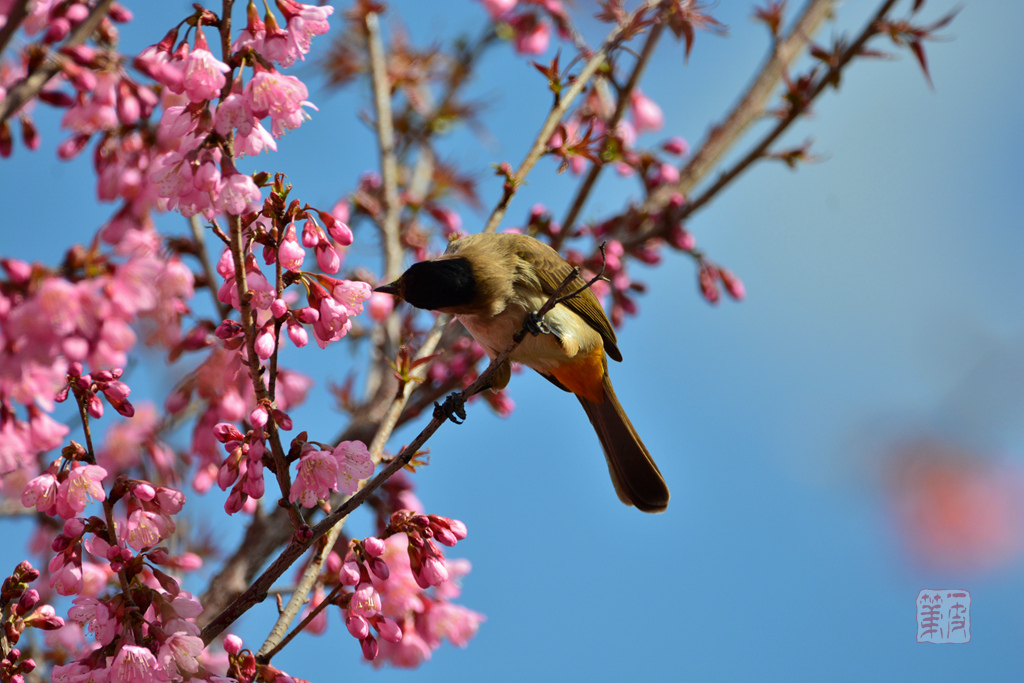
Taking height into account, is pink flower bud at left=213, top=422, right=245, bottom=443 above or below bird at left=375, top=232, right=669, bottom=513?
below

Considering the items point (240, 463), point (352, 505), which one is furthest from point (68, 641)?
point (352, 505)

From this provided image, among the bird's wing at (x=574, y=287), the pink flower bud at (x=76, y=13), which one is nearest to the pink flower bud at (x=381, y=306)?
the bird's wing at (x=574, y=287)

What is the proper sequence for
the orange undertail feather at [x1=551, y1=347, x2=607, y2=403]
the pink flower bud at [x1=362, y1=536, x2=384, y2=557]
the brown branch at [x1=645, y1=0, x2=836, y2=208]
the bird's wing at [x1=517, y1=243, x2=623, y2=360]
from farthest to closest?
the brown branch at [x1=645, y1=0, x2=836, y2=208]
the orange undertail feather at [x1=551, y1=347, x2=607, y2=403]
the bird's wing at [x1=517, y1=243, x2=623, y2=360]
the pink flower bud at [x1=362, y1=536, x2=384, y2=557]

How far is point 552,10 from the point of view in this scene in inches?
199

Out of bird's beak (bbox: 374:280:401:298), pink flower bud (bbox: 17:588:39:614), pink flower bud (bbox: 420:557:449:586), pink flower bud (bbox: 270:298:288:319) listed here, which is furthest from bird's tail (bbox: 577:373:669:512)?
pink flower bud (bbox: 17:588:39:614)

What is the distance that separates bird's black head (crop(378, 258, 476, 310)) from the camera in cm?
327

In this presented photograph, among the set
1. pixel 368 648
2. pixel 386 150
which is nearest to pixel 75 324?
pixel 368 648

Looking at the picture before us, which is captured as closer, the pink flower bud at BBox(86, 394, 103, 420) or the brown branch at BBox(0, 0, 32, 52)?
the brown branch at BBox(0, 0, 32, 52)

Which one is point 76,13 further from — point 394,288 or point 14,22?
point 394,288

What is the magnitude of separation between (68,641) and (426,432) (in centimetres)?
208

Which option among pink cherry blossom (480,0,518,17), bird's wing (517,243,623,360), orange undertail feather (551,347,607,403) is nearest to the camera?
bird's wing (517,243,623,360)

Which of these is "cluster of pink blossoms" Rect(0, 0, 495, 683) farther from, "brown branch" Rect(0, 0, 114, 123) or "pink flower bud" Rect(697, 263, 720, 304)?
"pink flower bud" Rect(697, 263, 720, 304)

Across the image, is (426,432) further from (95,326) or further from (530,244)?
(530,244)

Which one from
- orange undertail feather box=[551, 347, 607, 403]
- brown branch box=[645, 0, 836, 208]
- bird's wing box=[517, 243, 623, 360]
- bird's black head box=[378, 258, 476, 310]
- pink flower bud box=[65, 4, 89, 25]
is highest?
brown branch box=[645, 0, 836, 208]
